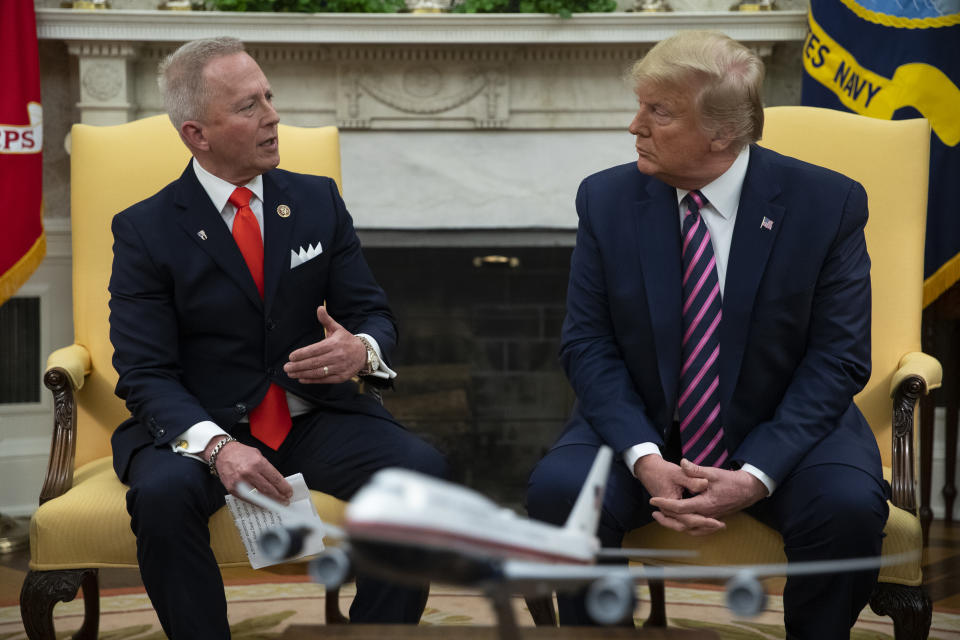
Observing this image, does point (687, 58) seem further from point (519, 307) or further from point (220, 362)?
point (519, 307)

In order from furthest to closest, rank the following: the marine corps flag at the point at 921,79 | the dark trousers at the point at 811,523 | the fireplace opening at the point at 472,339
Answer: the fireplace opening at the point at 472,339, the marine corps flag at the point at 921,79, the dark trousers at the point at 811,523

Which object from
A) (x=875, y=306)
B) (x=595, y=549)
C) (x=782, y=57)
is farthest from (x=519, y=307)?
(x=595, y=549)

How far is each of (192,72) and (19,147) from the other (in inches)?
53.7

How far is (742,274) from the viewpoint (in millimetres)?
1821

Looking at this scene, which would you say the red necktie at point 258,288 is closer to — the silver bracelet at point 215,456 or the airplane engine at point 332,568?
the silver bracelet at point 215,456

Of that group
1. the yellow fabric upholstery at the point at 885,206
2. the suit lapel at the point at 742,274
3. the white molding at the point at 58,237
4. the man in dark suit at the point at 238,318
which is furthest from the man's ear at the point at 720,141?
the white molding at the point at 58,237

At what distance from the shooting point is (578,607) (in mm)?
1620

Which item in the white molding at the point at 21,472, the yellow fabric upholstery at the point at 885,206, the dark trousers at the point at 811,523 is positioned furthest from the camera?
the white molding at the point at 21,472

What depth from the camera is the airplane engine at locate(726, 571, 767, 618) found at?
950mm

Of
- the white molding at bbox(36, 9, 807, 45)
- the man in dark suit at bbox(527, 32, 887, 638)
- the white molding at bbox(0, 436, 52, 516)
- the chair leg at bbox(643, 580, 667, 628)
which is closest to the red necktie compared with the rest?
the man in dark suit at bbox(527, 32, 887, 638)

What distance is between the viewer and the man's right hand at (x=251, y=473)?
67.4 inches

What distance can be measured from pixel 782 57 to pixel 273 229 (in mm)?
2180

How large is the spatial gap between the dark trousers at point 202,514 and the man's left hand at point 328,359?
146 mm

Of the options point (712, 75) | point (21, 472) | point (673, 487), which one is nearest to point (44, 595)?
point (673, 487)
